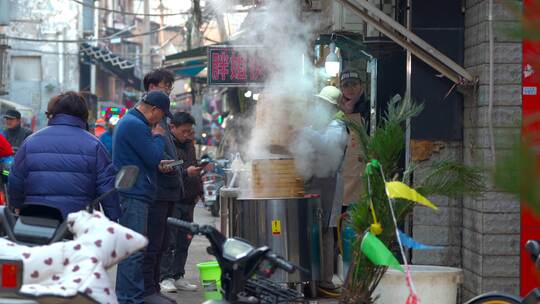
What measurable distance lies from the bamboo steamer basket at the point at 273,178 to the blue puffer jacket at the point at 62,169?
81.4 inches

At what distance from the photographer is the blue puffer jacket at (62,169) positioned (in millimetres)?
6777

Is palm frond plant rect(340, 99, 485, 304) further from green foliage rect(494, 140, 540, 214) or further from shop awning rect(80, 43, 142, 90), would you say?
shop awning rect(80, 43, 142, 90)

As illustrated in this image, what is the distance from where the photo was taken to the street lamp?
1262cm

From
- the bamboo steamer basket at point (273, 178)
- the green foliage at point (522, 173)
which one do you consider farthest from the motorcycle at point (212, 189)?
the green foliage at point (522, 173)

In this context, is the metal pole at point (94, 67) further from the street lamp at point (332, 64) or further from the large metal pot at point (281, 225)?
the large metal pot at point (281, 225)

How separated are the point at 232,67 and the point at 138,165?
288 inches

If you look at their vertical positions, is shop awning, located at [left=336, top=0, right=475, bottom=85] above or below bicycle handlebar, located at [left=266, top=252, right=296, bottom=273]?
above

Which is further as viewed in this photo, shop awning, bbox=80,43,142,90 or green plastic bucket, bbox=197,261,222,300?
shop awning, bbox=80,43,142,90

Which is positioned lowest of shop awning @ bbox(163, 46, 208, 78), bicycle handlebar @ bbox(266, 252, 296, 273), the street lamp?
bicycle handlebar @ bbox(266, 252, 296, 273)

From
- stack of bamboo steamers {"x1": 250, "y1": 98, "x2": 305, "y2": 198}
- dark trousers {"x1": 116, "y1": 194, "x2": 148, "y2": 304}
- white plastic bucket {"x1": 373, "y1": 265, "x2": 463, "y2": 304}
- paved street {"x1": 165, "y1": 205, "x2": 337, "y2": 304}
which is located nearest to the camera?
white plastic bucket {"x1": 373, "y1": 265, "x2": 463, "y2": 304}

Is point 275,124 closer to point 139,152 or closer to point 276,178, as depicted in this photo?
point 276,178

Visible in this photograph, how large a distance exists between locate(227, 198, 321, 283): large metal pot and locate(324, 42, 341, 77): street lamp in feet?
13.5

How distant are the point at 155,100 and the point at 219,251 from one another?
3826 millimetres

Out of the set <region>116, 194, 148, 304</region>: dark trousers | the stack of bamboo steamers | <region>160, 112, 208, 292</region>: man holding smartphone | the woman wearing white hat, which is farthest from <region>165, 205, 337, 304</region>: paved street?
<region>116, 194, 148, 304</region>: dark trousers
